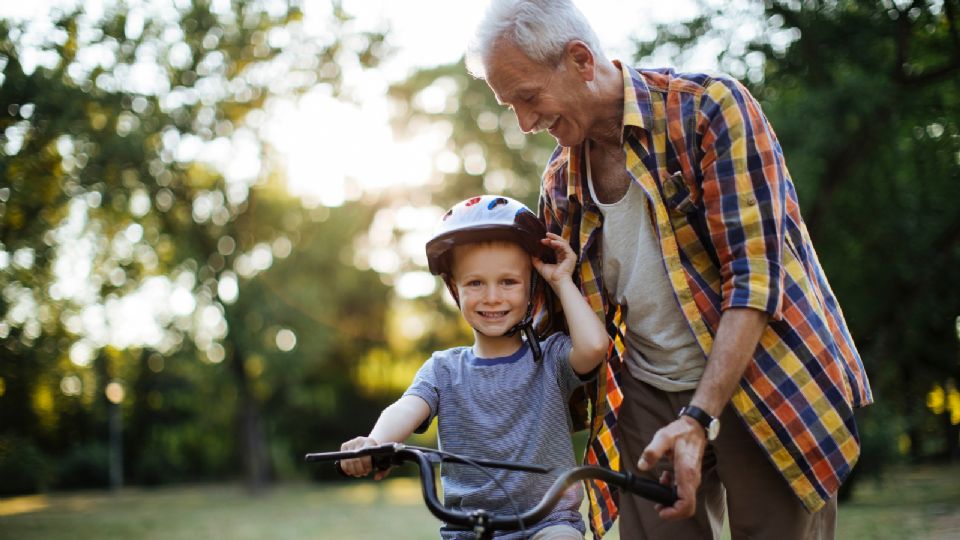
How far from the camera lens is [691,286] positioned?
3.22m

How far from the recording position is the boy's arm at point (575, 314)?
3455 millimetres

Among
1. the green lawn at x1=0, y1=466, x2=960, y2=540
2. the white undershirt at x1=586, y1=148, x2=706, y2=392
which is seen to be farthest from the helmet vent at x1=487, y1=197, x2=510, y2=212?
the green lawn at x1=0, y1=466, x2=960, y2=540

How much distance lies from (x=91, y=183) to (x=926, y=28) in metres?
17.0

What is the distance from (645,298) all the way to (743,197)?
0.53m

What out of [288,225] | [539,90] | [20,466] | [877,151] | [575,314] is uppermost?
[288,225]

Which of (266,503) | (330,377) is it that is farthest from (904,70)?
(330,377)

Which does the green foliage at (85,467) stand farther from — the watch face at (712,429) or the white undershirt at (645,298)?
the watch face at (712,429)

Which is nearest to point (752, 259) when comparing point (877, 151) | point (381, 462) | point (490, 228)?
point (490, 228)

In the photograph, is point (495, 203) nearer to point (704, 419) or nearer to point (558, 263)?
point (558, 263)

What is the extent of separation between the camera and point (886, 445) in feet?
46.9

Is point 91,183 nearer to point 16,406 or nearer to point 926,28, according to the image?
point 16,406

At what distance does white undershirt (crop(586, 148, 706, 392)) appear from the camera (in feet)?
10.9

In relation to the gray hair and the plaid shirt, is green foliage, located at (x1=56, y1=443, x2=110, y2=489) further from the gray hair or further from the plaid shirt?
the plaid shirt

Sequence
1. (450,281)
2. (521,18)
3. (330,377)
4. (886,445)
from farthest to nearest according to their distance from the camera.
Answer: (330,377), (886,445), (450,281), (521,18)
